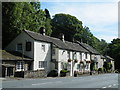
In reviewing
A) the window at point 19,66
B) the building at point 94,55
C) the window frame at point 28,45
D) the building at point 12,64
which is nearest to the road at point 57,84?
the building at point 12,64

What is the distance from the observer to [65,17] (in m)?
89.9

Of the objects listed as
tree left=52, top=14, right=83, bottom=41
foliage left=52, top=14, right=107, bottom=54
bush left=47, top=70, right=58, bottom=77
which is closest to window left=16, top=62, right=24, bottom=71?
bush left=47, top=70, right=58, bottom=77

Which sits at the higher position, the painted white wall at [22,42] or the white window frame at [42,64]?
the painted white wall at [22,42]

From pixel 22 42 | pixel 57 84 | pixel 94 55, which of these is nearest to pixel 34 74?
pixel 22 42

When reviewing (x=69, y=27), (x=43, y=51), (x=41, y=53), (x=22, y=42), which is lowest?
(x=41, y=53)

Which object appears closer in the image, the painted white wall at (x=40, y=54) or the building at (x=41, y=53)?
the building at (x=41, y=53)

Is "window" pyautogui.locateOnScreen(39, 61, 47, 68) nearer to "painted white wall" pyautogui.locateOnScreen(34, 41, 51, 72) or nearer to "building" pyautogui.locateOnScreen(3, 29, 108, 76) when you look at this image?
"building" pyautogui.locateOnScreen(3, 29, 108, 76)

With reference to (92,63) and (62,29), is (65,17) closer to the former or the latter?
(62,29)

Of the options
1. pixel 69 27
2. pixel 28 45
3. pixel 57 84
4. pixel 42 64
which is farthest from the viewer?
pixel 69 27

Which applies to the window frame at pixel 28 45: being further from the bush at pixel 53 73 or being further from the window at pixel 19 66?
the bush at pixel 53 73

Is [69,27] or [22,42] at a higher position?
[69,27]

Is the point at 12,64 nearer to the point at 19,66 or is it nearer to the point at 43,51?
the point at 19,66

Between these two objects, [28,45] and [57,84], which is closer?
[57,84]

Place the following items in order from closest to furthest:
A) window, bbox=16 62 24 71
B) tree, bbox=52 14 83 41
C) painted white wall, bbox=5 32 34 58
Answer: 1. window, bbox=16 62 24 71
2. painted white wall, bbox=5 32 34 58
3. tree, bbox=52 14 83 41
